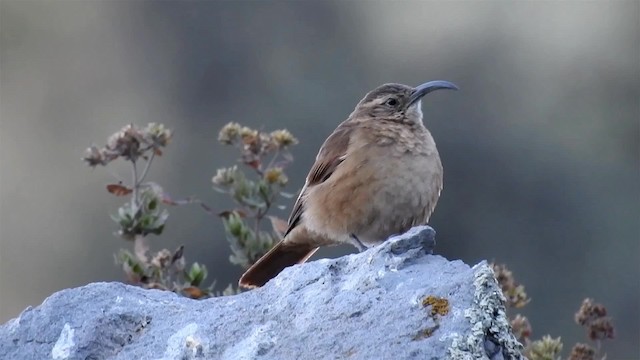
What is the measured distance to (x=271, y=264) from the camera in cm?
715

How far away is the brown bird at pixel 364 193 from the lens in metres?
7.27

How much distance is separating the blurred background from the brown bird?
1245 centimetres

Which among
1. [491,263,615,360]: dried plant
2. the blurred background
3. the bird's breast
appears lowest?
[491,263,615,360]: dried plant

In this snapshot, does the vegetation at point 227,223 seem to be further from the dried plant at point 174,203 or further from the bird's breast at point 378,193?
the bird's breast at point 378,193

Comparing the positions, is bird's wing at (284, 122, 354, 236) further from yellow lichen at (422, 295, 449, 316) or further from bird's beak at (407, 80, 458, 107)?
yellow lichen at (422, 295, 449, 316)

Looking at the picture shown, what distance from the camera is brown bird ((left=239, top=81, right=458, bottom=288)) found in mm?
7273

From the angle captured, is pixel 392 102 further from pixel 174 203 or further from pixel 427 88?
pixel 174 203

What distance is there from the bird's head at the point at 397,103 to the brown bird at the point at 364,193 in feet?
0.31

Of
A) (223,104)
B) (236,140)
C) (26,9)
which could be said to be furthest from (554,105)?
(236,140)

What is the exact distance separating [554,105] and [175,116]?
6.61 meters

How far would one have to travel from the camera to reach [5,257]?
25.8m

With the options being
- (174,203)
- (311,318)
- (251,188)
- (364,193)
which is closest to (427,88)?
(364,193)

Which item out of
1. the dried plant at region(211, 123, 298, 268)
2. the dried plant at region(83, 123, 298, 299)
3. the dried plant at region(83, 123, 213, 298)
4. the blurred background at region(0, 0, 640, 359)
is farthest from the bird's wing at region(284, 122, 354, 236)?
the blurred background at region(0, 0, 640, 359)

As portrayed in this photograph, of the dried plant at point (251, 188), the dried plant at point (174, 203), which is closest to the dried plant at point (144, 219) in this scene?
the dried plant at point (174, 203)
